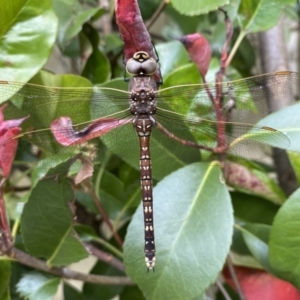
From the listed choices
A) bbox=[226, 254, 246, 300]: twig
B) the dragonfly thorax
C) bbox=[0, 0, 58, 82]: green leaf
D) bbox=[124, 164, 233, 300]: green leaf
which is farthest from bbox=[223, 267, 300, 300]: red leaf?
bbox=[0, 0, 58, 82]: green leaf

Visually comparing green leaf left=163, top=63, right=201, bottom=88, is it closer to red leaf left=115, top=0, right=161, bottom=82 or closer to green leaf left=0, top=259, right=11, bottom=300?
red leaf left=115, top=0, right=161, bottom=82

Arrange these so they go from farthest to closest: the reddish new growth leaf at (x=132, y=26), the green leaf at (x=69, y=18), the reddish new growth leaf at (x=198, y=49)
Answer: the green leaf at (x=69, y=18), the reddish new growth leaf at (x=198, y=49), the reddish new growth leaf at (x=132, y=26)

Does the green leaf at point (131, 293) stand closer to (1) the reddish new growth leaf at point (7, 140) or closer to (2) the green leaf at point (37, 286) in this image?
(2) the green leaf at point (37, 286)

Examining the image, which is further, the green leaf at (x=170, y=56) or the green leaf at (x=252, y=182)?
the green leaf at (x=170, y=56)

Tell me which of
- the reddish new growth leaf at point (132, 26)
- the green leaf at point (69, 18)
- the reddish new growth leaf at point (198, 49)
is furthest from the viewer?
the green leaf at point (69, 18)

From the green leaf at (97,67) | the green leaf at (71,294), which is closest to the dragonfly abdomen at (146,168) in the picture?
the green leaf at (97,67)

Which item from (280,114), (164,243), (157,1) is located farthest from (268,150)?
(157,1)

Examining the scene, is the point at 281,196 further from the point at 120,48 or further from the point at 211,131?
Answer: the point at 120,48
